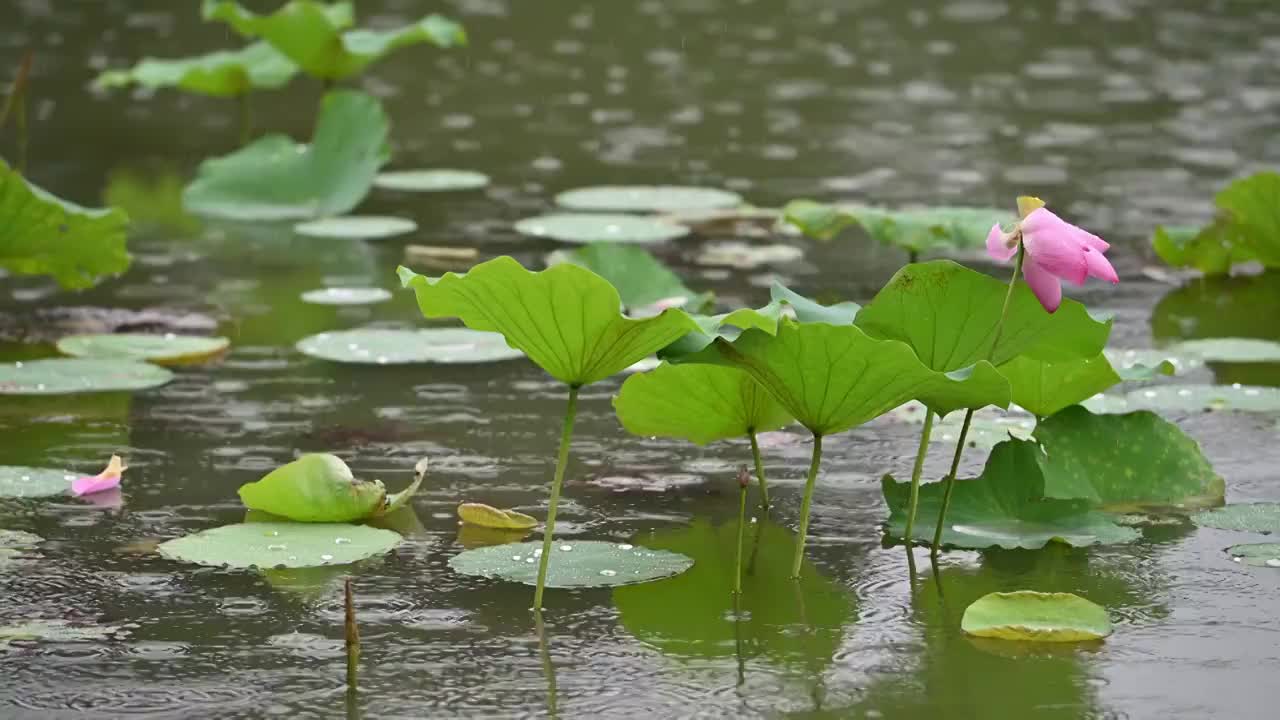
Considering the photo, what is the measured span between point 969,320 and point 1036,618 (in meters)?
0.39

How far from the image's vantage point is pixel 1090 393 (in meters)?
2.70

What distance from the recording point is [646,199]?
17.8 ft

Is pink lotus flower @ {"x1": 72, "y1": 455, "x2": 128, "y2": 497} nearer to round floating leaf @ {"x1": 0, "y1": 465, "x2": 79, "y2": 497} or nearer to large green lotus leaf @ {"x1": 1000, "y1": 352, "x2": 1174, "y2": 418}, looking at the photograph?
round floating leaf @ {"x1": 0, "y1": 465, "x2": 79, "y2": 497}

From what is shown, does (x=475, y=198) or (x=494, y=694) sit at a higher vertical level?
(x=475, y=198)

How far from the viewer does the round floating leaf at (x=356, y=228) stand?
201 inches

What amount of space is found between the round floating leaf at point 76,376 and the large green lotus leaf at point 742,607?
1.25 meters

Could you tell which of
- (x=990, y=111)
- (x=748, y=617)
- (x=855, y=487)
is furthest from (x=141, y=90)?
(x=748, y=617)

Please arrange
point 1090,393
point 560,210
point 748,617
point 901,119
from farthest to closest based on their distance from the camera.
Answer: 1. point 901,119
2. point 560,210
3. point 1090,393
4. point 748,617

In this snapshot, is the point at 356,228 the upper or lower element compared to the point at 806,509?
upper

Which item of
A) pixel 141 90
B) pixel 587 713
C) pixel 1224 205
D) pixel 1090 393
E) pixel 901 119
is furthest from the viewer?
pixel 141 90

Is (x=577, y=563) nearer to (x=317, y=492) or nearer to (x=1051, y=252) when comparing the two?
(x=317, y=492)

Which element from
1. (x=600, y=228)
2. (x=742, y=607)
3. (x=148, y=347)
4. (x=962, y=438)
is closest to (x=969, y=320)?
(x=962, y=438)

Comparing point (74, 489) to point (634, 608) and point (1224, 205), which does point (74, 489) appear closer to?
point (634, 608)

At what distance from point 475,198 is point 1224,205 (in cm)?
230
